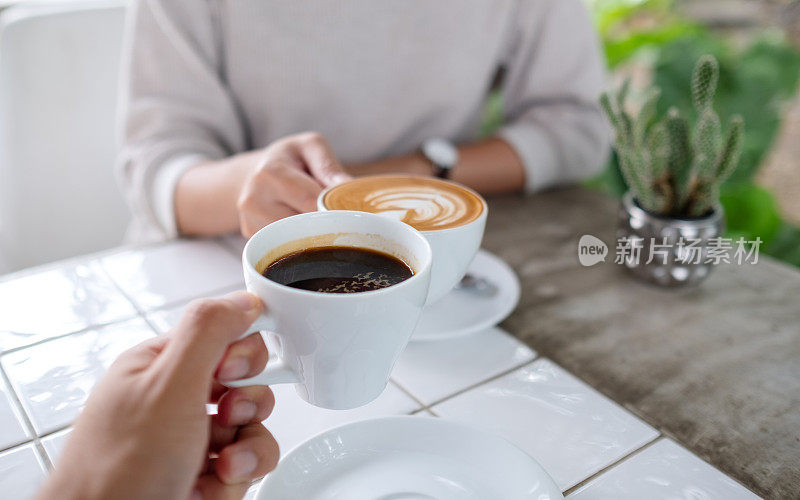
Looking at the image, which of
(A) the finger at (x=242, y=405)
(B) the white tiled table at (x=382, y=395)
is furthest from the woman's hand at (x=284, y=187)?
(A) the finger at (x=242, y=405)

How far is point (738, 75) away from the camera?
218 centimetres

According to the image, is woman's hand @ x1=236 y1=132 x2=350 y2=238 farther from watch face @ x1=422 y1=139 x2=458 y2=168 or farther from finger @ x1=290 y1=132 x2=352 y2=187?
watch face @ x1=422 y1=139 x2=458 y2=168

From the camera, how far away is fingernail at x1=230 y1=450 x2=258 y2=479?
453mm

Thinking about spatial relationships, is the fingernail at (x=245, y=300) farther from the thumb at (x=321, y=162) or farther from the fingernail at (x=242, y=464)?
the thumb at (x=321, y=162)

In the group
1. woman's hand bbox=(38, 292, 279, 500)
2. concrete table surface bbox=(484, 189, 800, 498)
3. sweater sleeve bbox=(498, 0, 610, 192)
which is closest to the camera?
woman's hand bbox=(38, 292, 279, 500)

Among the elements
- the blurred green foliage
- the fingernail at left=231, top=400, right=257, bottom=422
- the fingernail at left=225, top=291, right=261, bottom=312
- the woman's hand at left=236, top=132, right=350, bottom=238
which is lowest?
the blurred green foliage

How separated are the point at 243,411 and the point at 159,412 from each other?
0.11 metres

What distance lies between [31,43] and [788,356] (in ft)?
4.77

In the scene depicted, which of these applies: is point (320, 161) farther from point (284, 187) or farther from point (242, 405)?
point (242, 405)

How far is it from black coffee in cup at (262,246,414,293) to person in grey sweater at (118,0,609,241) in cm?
41

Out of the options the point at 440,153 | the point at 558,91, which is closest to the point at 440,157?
Result: the point at 440,153

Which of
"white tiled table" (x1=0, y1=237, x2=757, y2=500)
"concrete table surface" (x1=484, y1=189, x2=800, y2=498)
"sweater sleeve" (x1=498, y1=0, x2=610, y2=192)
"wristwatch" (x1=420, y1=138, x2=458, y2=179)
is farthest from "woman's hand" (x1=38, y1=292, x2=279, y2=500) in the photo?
"sweater sleeve" (x1=498, y1=0, x2=610, y2=192)

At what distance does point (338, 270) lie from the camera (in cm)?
48

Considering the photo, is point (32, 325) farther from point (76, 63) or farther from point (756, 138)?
point (756, 138)
